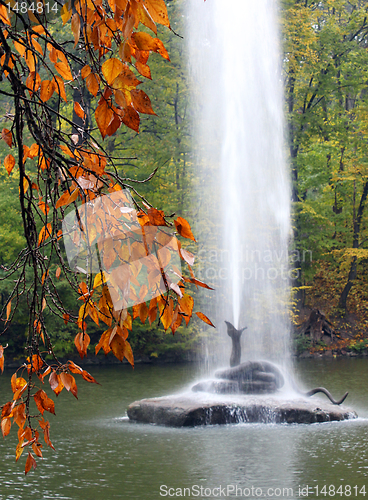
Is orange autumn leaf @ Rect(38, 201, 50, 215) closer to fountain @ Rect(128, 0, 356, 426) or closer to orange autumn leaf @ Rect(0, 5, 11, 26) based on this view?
orange autumn leaf @ Rect(0, 5, 11, 26)

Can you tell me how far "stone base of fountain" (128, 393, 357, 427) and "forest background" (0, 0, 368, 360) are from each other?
7.88 metres

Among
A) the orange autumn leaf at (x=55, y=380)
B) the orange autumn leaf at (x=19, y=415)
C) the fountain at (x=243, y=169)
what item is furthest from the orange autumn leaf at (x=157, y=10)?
the fountain at (x=243, y=169)

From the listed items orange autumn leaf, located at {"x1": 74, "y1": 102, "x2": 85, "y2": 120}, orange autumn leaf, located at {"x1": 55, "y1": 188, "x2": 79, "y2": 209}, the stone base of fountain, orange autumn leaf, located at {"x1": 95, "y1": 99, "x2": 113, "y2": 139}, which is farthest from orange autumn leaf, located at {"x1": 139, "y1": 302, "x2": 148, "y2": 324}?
the stone base of fountain

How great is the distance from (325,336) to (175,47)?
1107 cm

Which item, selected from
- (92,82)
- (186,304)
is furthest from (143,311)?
(92,82)

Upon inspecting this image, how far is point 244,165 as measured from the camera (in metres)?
16.2

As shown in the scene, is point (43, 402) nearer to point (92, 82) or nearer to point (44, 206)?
point (44, 206)

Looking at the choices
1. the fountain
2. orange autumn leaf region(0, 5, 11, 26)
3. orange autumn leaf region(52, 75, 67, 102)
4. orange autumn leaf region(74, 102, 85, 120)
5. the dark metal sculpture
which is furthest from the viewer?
the fountain

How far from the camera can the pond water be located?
6.24 meters

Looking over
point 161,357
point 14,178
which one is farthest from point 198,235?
point 14,178

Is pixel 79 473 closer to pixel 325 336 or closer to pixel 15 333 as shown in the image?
pixel 15 333

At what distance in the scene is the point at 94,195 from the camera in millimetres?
1685

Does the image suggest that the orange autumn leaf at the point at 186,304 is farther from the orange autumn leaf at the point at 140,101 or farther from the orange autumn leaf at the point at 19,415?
the orange autumn leaf at the point at 19,415

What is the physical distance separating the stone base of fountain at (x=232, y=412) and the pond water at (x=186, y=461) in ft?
0.79
